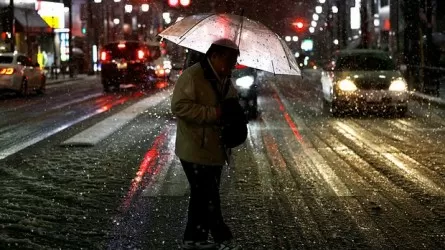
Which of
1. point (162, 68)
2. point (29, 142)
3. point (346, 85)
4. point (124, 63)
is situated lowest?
point (29, 142)

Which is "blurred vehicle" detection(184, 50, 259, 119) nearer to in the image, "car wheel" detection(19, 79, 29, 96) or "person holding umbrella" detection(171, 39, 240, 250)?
"car wheel" detection(19, 79, 29, 96)

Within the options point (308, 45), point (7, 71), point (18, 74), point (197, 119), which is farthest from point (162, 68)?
point (308, 45)

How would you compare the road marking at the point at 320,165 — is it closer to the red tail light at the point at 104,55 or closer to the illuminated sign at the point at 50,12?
the red tail light at the point at 104,55

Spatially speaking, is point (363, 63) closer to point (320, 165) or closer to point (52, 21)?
point (320, 165)

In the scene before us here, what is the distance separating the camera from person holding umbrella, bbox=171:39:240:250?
534cm

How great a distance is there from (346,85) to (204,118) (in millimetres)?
14809

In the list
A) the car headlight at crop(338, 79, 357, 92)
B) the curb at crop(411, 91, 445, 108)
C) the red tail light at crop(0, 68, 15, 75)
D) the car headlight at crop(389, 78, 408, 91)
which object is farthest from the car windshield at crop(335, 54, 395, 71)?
the red tail light at crop(0, 68, 15, 75)

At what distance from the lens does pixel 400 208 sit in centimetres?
802

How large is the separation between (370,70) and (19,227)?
14923 mm

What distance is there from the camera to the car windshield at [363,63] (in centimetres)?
2061

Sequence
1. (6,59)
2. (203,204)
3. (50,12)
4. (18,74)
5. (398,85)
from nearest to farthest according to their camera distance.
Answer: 1. (203,204)
2. (398,85)
3. (18,74)
4. (6,59)
5. (50,12)

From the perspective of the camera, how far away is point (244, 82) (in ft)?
61.7

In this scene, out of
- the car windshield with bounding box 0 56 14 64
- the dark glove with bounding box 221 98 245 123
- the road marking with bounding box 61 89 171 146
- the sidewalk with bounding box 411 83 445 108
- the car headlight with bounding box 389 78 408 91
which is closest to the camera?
the dark glove with bounding box 221 98 245 123

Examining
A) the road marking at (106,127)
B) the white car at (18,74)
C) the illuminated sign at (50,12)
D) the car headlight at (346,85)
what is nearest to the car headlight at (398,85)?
the car headlight at (346,85)
